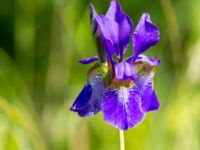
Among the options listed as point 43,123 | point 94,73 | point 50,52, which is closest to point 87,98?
point 94,73

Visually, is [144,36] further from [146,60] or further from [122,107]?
[122,107]

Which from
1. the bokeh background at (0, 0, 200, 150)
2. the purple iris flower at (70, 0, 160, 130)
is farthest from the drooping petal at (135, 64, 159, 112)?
the bokeh background at (0, 0, 200, 150)

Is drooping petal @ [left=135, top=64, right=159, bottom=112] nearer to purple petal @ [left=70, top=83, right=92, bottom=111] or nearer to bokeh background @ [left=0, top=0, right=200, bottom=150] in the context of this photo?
purple petal @ [left=70, top=83, right=92, bottom=111]

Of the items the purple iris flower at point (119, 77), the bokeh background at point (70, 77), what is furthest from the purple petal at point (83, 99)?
the bokeh background at point (70, 77)

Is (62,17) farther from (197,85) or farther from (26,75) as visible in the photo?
(197,85)

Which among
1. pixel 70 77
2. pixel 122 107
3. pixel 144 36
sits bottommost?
pixel 122 107

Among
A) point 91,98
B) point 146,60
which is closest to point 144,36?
point 146,60
